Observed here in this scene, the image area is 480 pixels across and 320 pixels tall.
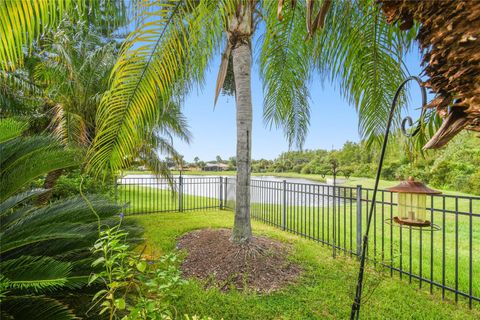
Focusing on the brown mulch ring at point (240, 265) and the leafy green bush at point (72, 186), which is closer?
the brown mulch ring at point (240, 265)

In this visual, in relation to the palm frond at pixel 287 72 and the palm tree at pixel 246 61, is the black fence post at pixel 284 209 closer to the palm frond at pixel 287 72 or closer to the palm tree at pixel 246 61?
the palm frond at pixel 287 72

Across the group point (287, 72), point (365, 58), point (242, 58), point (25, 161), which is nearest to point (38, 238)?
point (25, 161)

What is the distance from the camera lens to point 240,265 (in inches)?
159

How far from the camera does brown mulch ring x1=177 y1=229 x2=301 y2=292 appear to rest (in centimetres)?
368

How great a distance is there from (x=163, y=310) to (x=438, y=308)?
3.45 m

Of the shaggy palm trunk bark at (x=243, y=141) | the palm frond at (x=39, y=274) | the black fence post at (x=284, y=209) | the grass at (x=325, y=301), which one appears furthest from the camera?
the black fence post at (x=284, y=209)

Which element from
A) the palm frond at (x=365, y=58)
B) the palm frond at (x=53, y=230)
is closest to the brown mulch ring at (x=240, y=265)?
the palm frond at (x=53, y=230)

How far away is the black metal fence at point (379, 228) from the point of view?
341 centimetres

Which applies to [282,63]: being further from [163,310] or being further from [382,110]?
[163,310]

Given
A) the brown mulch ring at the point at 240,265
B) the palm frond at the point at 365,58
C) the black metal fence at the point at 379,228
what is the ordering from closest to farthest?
the palm frond at the point at 365,58 < the black metal fence at the point at 379,228 < the brown mulch ring at the point at 240,265

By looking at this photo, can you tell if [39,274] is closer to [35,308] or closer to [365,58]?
[35,308]

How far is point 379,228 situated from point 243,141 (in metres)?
5.45

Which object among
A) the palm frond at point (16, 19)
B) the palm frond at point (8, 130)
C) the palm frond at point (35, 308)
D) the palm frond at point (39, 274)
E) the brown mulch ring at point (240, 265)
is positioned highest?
the palm frond at point (16, 19)

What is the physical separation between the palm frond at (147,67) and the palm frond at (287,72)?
5.98 feet
